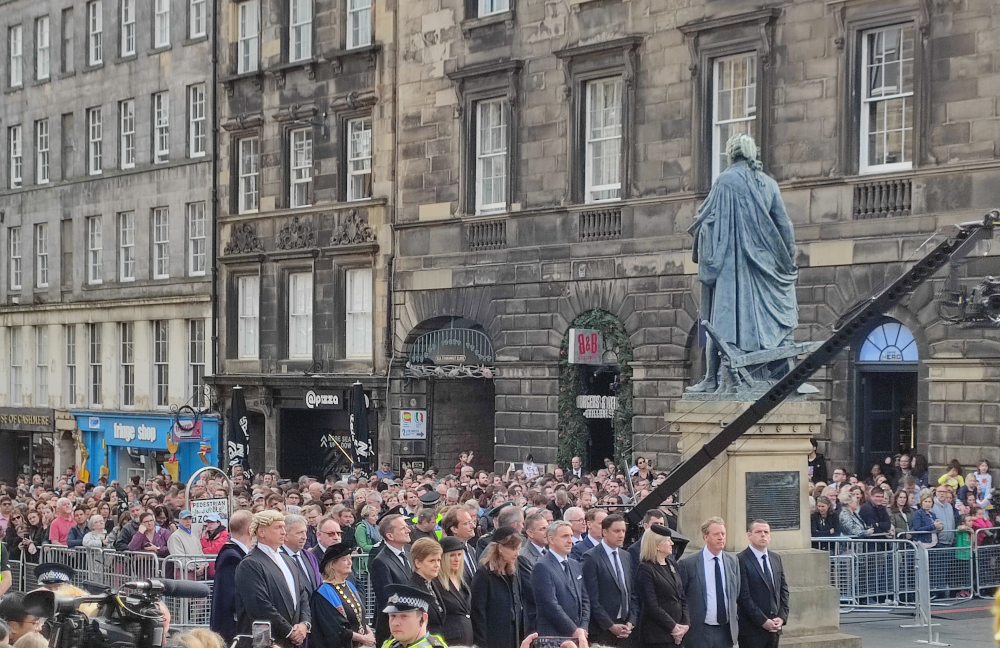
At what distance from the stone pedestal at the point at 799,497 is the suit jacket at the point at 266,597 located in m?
4.88

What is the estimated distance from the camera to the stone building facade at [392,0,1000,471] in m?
27.1

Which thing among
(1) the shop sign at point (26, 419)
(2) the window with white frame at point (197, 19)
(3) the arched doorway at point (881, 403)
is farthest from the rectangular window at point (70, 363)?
(3) the arched doorway at point (881, 403)

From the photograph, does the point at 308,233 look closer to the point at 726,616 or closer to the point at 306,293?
the point at 306,293

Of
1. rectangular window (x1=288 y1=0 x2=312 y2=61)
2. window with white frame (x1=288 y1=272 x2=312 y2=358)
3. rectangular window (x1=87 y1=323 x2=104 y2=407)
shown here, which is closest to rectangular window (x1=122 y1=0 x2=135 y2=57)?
rectangular window (x1=87 y1=323 x2=104 y2=407)

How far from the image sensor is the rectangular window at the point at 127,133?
158 feet

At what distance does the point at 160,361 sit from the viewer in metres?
46.9

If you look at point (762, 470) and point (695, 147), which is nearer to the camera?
point (762, 470)

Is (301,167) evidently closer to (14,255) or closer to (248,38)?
(248,38)

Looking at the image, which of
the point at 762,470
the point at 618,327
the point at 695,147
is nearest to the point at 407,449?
the point at 618,327

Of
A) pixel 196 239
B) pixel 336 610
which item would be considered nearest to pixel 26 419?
pixel 196 239

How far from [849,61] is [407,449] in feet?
44.5

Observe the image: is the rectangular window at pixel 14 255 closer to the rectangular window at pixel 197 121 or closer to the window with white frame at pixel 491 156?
the rectangular window at pixel 197 121

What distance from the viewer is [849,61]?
2845 cm

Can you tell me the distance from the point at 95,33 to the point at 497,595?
1588 inches
